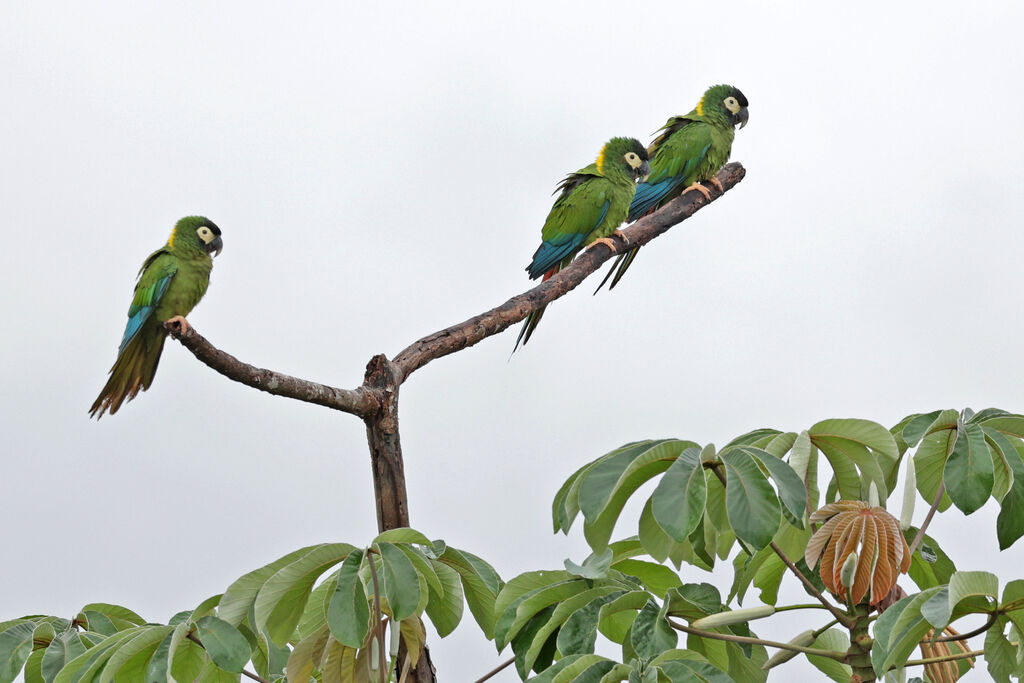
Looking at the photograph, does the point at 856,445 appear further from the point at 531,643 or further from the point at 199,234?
the point at 199,234

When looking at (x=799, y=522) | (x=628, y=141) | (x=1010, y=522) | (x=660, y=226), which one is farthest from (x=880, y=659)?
(x=628, y=141)

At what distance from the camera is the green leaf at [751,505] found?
183 centimetres

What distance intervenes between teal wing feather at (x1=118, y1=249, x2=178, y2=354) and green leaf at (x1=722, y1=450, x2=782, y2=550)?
1815 mm

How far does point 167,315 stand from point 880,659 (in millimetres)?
2126


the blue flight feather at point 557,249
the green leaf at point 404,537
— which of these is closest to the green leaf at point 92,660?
the green leaf at point 404,537

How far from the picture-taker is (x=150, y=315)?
2.89 meters

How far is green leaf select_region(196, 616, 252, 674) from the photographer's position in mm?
2105

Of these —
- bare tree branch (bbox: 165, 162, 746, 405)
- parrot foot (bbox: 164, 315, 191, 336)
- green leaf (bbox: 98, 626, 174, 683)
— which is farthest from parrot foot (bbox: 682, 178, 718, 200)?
green leaf (bbox: 98, 626, 174, 683)

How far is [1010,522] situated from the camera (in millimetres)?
2252

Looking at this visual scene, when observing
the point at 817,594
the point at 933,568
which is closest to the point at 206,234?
the point at 817,594

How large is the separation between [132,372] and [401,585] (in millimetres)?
1389

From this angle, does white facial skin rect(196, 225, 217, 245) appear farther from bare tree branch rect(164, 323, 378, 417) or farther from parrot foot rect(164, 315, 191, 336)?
bare tree branch rect(164, 323, 378, 417)

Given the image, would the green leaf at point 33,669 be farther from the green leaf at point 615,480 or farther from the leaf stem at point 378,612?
the green leaf at point 615,480

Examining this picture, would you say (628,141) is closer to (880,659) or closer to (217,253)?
(217,253)
